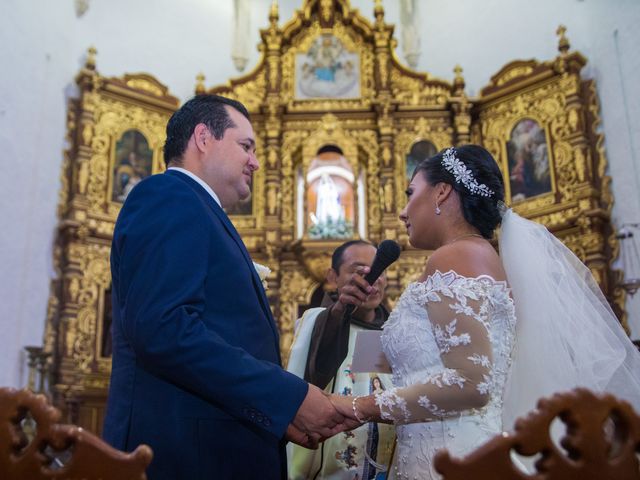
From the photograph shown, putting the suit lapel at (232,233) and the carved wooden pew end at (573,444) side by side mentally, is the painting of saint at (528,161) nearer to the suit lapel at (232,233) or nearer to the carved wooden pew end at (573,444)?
the suit lapel at (232,233)

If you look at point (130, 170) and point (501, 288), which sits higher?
point (130, 170)

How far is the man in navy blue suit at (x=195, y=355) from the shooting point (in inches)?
68.4

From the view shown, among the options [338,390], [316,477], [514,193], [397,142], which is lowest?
[316,477]

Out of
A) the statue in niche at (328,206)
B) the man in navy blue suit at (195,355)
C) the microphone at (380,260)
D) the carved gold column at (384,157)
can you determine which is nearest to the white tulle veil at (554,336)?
the microphone at (380,260)

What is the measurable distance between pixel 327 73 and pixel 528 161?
11.9ft

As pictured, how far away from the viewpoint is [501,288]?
2.10 m

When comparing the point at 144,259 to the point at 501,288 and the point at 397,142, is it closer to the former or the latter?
the point at 501,288

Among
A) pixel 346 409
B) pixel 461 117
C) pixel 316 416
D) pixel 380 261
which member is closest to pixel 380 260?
pixel 380 261

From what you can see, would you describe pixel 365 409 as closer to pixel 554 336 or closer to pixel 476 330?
pixel 476 330

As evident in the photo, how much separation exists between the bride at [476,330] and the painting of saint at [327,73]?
8.08 meters

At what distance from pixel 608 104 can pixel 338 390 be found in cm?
694

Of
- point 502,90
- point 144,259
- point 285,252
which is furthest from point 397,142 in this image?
point 144,259

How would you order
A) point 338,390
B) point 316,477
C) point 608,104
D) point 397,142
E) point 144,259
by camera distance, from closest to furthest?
point 144,259 < point 316,477 < point 338,390 < point 608,104 < point 397,142

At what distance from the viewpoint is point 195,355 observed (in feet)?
5.65
